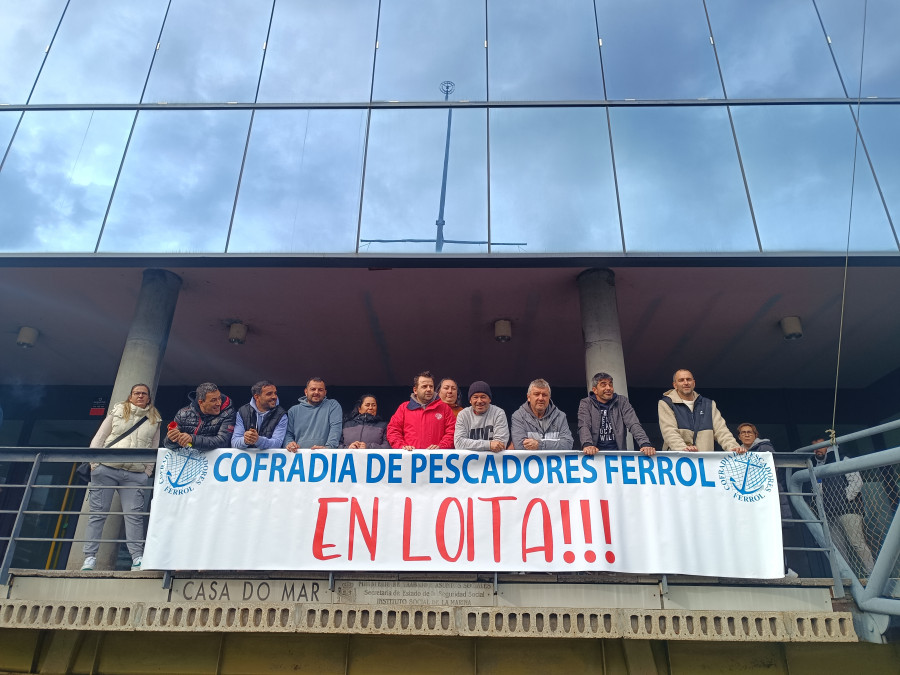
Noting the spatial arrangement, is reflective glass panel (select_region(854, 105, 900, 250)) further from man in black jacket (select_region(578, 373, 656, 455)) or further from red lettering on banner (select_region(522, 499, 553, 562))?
red lettering on banner (select_region(522, 499, 553, 562))

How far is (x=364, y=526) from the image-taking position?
5250mm

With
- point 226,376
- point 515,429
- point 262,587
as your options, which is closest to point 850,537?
point 515,429

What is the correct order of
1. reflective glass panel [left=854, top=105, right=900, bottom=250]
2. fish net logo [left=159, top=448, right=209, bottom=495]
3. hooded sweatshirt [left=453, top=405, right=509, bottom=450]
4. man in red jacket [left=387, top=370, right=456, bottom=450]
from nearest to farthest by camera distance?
fish net logo [left=159, top=448, right=209, bottom=495] → hooded sweatshirt [left=453, top=405, right=509, bottom=450] → man in red jacket [left=387, top=370, right=456, bottom=450] → reflective glass panel [left=854, top=105, right=900, bottom=250]

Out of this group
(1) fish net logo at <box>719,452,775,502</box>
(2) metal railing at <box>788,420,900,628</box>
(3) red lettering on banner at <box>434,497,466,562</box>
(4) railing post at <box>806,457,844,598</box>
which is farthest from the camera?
(1) fish net logo at <box>719,452,775,502</box>

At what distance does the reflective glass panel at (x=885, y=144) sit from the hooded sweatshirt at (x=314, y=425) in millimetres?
7232

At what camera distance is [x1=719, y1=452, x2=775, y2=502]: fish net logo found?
530cm

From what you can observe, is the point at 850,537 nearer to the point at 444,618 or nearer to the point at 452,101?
the point at 444,618

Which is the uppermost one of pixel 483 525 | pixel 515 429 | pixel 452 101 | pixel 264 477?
pixel 452 101

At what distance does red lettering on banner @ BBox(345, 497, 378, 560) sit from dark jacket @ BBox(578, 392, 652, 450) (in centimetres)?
193

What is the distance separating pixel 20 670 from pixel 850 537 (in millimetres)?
7325

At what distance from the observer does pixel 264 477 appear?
215 inches

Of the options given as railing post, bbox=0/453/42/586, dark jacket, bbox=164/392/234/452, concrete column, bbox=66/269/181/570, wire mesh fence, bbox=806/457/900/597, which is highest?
concrete column, bbox=66/269/181/570

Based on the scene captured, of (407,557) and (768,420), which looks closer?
(407,557)

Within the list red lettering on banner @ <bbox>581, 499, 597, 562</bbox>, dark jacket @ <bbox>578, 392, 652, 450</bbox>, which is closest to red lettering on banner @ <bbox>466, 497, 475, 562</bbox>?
red lettering on banner @ <bbox>581, 499, 597, 562</bbox>
